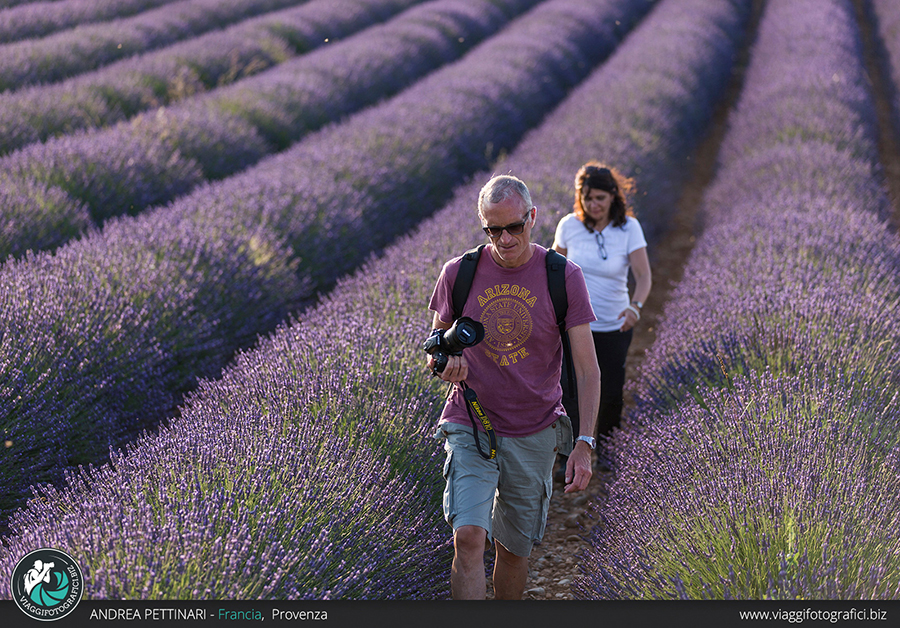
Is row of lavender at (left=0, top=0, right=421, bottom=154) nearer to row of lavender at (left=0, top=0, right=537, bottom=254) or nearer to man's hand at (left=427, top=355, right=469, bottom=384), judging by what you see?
row of lavender at (left=0, top=0, right=537, bottom=254)

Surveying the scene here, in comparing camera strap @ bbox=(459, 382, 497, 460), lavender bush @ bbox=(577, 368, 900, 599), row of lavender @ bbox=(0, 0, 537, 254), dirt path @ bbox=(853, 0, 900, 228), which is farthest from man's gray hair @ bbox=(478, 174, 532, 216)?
dirt path @ bbox=(853, 0, 900, 228)

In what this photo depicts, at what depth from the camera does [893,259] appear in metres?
4.25

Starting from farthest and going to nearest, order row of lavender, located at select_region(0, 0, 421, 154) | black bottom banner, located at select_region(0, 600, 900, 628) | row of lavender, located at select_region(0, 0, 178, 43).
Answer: row of lavender, located at select_region(0, 0, 178, 43), row of lavender, located at select_region(0, 0, 421, 154), black bottom banner, located at select_region(0, 600, 900, 628)

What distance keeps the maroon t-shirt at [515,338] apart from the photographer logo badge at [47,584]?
1095 mm

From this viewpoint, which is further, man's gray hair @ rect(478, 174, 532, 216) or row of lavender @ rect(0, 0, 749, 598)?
man's gray hair @ rect(478, 174, 532, 216)

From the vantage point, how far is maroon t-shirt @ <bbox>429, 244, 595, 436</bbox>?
211 cm

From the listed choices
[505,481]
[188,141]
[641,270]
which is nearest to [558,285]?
[505,481]

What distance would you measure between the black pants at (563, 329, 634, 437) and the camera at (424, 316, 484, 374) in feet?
4.81

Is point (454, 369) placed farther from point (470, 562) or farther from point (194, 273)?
point (194, 273)

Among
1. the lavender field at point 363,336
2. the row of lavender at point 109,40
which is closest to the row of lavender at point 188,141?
the lavender field at point 363,336

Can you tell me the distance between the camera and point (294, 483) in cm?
213

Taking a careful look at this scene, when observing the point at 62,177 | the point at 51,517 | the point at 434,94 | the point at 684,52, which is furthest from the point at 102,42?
the point at 51,517

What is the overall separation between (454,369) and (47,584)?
114 cm

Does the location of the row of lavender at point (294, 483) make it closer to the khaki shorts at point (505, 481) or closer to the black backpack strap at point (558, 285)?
the khaki shorts at point (505, 481)
